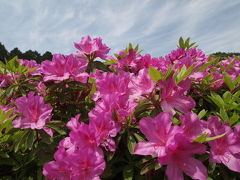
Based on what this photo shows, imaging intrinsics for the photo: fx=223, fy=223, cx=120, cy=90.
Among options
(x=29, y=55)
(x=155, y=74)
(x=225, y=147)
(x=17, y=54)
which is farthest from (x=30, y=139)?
(x=29, y=55)

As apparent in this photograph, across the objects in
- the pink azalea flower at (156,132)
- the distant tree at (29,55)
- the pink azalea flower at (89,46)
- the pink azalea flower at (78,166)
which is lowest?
the pink azalea flower at (78,166)

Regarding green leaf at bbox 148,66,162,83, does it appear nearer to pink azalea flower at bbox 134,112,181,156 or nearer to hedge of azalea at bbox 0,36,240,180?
hedge of azalea at bbox 0,36,240,180

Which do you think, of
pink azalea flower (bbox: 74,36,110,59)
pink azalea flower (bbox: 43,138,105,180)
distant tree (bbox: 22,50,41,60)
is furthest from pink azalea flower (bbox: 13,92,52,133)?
distant tree (bbox: 22,50,41,60)

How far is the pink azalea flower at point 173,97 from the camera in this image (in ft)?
3.93

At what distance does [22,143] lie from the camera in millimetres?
1507

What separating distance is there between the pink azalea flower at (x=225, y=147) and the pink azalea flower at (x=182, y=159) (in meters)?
0.16

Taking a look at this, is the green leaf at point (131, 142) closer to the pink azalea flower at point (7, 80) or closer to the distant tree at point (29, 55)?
the pink azalea flower at point (7, 80)

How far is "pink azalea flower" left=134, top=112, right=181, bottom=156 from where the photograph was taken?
1.08 metres

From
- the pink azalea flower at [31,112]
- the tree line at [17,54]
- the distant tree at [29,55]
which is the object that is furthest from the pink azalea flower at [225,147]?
the distant tree at [29,55]

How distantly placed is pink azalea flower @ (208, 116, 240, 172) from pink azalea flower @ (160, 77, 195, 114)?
0.54 ft

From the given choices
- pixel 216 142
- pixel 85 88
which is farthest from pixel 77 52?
pixel 216 142

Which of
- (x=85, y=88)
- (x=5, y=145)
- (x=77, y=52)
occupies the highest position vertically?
(x=77, y=52)

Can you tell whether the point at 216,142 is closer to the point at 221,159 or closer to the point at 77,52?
the point at 221,159

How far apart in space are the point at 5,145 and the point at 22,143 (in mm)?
303
